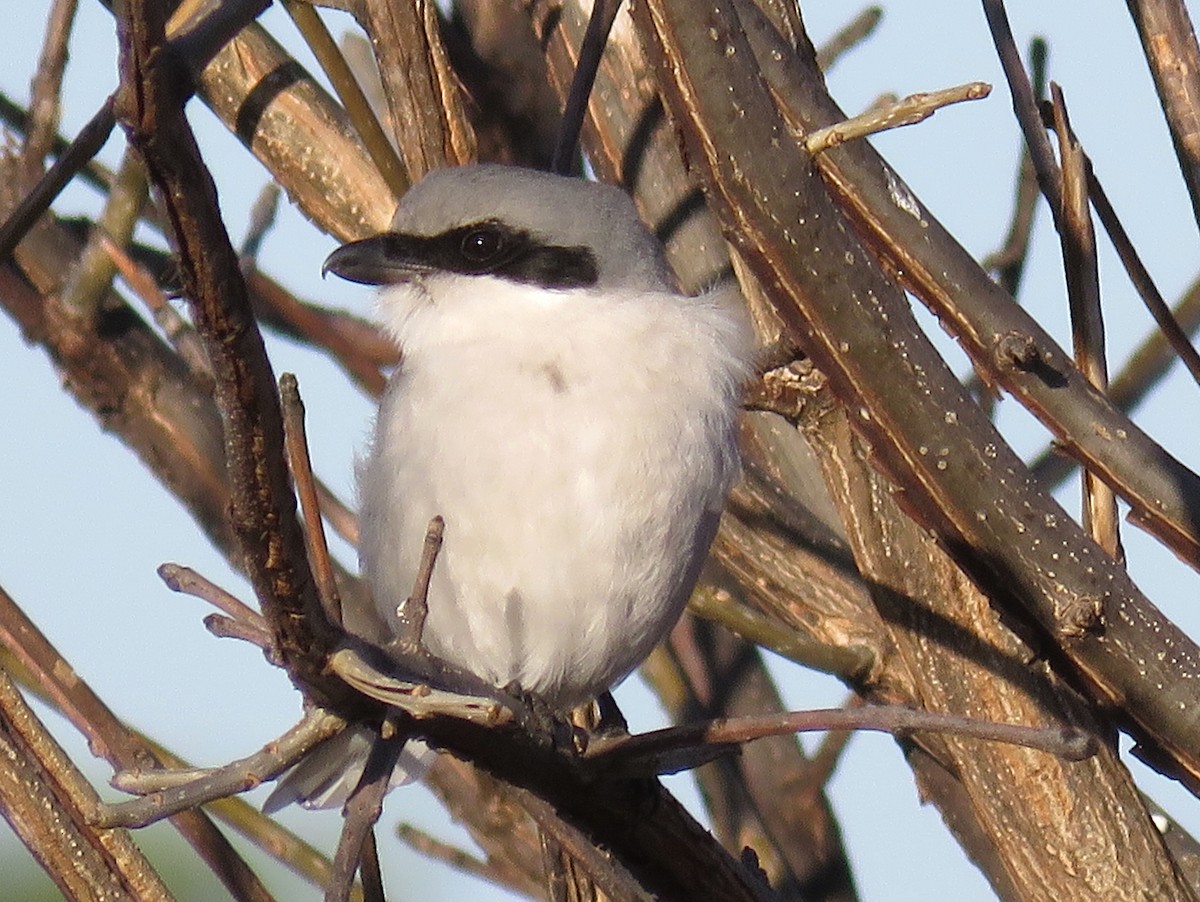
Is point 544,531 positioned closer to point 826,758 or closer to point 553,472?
point 553,472

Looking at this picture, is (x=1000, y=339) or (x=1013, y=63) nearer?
(x=1000, y=339)

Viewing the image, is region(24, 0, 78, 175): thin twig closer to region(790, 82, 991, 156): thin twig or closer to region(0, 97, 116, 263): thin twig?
region(0, 97, 116, 263): thin twig

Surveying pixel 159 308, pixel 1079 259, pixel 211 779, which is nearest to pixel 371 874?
pixel 211 779

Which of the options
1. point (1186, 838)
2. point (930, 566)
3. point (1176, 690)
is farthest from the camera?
point (1186, 838)

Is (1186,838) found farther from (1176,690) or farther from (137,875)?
(137,875)

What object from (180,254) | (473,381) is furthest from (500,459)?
(180,254)

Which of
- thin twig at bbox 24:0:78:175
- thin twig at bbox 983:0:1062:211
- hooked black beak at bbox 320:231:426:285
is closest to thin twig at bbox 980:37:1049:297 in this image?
thin twig at bbox 983:0:1062:211

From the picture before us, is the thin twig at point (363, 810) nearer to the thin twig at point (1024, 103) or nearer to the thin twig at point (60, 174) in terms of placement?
the thin twig at point (60, 174)
